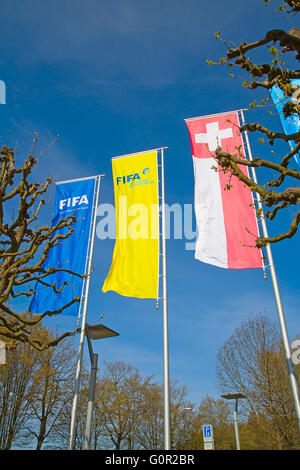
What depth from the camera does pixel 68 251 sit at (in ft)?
47.6

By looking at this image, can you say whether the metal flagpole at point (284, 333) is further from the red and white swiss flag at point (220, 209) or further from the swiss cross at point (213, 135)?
the swiss cross at point (213, 135)

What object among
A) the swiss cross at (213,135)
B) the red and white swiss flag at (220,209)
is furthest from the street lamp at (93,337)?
the swiss cross at (213,135)

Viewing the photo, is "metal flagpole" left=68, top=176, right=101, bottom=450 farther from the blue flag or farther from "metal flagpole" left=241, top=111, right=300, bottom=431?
"metal flagpole" left=241, top=111, right=300, bottom=431

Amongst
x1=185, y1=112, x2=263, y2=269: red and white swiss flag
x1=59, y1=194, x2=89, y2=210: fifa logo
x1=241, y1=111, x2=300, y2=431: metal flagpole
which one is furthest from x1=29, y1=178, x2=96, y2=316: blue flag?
x1=241, y1=111, x2=300, y2=431: metal flagpole

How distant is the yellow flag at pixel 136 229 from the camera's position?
12.8 meters

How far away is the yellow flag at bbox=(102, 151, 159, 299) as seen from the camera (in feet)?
42.1

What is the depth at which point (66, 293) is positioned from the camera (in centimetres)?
1324

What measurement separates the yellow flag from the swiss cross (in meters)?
2.05

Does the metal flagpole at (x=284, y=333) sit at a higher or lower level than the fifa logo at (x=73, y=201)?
lower

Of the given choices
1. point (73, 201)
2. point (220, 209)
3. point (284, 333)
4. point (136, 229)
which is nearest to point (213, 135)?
point (220, 209)

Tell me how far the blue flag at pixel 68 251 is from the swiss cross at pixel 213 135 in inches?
210

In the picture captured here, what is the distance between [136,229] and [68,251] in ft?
10.2
